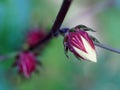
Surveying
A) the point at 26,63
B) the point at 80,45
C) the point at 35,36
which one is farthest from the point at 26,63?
the point at 80,45

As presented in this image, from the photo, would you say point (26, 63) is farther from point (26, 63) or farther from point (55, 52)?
point (55, 52)

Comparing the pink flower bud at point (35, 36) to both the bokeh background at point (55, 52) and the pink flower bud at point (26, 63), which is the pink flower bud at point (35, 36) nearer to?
the bokeh background at point (55, 52)

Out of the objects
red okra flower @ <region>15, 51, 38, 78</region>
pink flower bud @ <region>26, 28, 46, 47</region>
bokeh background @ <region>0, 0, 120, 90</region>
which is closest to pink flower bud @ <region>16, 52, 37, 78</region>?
red okra flower @ <region>15, 51, 38, 78</region>

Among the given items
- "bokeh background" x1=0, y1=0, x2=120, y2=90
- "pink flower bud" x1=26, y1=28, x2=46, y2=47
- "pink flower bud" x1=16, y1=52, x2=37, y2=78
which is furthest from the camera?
"bokeh background" x1=0, y1=0, x2=120, y2=90

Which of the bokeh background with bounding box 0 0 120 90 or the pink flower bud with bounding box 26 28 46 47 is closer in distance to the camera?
the pink flower bud with bounding box 26 28 46 47

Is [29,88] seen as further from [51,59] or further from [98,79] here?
[98,79]

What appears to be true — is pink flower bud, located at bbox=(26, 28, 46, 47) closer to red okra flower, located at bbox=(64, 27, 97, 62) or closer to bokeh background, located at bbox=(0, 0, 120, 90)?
bokeh background, located at bbox=(0, 0, 120, 90)

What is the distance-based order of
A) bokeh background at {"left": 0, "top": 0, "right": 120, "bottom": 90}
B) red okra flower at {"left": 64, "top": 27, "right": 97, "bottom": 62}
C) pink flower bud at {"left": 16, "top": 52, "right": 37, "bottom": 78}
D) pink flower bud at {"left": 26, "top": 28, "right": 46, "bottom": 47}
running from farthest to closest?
bokeh background at {"left": 0, "top": 0, "right": 120, "bottom": 90}
pink flower bud at {"left": 26, "top": 28, "right": 46, "bottom": 47}
pink flower bud at {"left": 16, "top": 52, "right": 37, "bottom": 78}
red okra flower at {"left": 64, "top": 27, "right": 97, "bottom": 62}
